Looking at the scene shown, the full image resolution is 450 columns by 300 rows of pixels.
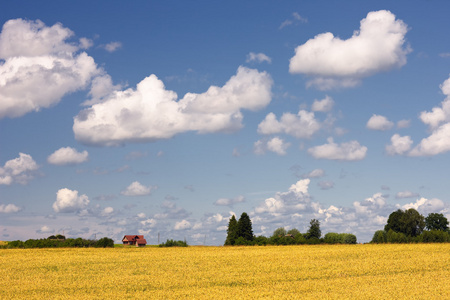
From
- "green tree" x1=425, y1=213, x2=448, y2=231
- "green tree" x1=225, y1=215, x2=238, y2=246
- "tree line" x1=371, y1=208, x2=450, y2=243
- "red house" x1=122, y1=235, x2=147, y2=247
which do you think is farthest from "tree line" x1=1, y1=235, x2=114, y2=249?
"red house" x1=122, y1=235, x2=147, y2=247

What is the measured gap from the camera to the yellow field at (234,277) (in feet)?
97.9

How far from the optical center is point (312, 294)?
28969 millimetres

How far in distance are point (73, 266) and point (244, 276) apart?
66.6ft

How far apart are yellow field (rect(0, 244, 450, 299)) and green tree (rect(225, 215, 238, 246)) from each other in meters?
32.4

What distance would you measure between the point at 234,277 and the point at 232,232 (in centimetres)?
5152

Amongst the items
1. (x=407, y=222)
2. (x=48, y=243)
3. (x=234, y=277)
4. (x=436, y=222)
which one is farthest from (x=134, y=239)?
(x=234, y=277)

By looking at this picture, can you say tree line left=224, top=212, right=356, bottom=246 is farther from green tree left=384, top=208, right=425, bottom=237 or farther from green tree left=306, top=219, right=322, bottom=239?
green tree left=384, top=208, right=425, bottom=237

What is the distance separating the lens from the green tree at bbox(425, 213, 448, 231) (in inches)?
3846

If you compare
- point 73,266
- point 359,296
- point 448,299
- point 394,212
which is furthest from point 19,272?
point 394,212

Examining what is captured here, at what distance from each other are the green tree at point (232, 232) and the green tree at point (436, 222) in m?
44.2

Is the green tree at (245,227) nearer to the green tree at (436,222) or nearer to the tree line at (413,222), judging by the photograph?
the tree line at (413,222)

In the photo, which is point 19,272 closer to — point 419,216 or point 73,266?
point 73,266

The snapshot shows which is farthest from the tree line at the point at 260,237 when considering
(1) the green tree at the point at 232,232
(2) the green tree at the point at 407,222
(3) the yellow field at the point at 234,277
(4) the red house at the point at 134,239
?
(4) the red house at the point at 134,239

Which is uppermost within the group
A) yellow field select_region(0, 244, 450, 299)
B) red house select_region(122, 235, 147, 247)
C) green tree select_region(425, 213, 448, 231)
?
green tree select_region(425, 213, 448, 231)
